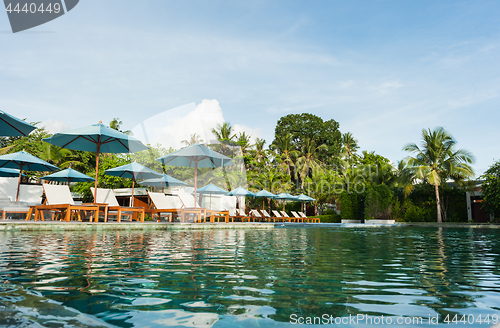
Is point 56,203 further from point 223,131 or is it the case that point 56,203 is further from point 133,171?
point 223,131

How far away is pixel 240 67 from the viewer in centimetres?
2030

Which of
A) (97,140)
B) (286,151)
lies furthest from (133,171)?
(286,151)

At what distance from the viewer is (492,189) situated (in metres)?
21.9

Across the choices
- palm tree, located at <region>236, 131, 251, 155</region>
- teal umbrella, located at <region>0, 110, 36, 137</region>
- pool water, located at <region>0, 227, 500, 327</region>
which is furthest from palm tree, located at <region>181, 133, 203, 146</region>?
pool water, located at <region>0, 227, 500, 327</region>

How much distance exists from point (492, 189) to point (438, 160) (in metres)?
5.00

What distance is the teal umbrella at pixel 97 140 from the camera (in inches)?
424

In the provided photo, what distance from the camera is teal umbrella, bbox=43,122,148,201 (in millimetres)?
10781

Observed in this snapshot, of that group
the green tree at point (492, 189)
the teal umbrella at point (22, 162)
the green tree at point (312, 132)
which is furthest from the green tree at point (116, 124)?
the green tree at point (492, 189)

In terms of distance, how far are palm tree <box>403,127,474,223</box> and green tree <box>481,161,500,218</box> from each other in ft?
4.99

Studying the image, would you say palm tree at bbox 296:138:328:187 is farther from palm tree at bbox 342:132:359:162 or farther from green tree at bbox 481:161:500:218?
green tree at bbox 481:161:500:218

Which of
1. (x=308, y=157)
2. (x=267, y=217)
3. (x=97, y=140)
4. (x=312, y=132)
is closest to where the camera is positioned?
(x=97, y=140)

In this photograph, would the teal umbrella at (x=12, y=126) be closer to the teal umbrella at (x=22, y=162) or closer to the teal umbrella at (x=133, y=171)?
the teal umbrella at (x=22, y=162)

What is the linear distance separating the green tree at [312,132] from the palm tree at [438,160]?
15.1 m

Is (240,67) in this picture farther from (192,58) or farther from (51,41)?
(51,41)
